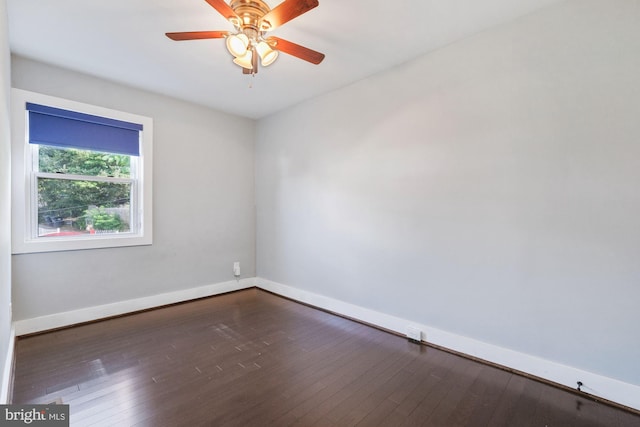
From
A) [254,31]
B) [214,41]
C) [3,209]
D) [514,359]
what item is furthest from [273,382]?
[214,41]

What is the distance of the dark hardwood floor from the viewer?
5.62ft

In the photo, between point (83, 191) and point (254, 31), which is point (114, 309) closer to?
point (83, 191)

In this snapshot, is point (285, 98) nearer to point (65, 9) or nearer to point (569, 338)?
point (65, 9)

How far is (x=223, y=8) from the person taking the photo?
1.66 meters

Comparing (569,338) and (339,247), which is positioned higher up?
(339,247)

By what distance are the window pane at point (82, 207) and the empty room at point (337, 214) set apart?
0.07 feet

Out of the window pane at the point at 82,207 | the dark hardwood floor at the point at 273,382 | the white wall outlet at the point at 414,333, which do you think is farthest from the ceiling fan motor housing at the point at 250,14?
the white wall outlet at the point at 414,333

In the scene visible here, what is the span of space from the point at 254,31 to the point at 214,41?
2.60ft

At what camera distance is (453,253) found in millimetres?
2490

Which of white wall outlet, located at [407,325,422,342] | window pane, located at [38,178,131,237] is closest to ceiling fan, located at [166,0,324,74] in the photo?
window pane, located at [38,178,131,237]

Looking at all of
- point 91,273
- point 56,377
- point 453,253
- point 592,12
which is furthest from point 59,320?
point 592,12

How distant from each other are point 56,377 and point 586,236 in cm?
380

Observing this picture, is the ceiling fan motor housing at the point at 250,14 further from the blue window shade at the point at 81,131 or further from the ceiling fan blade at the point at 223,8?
the blue window shade at the point at 81,131

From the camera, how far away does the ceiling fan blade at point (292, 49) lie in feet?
6.28
